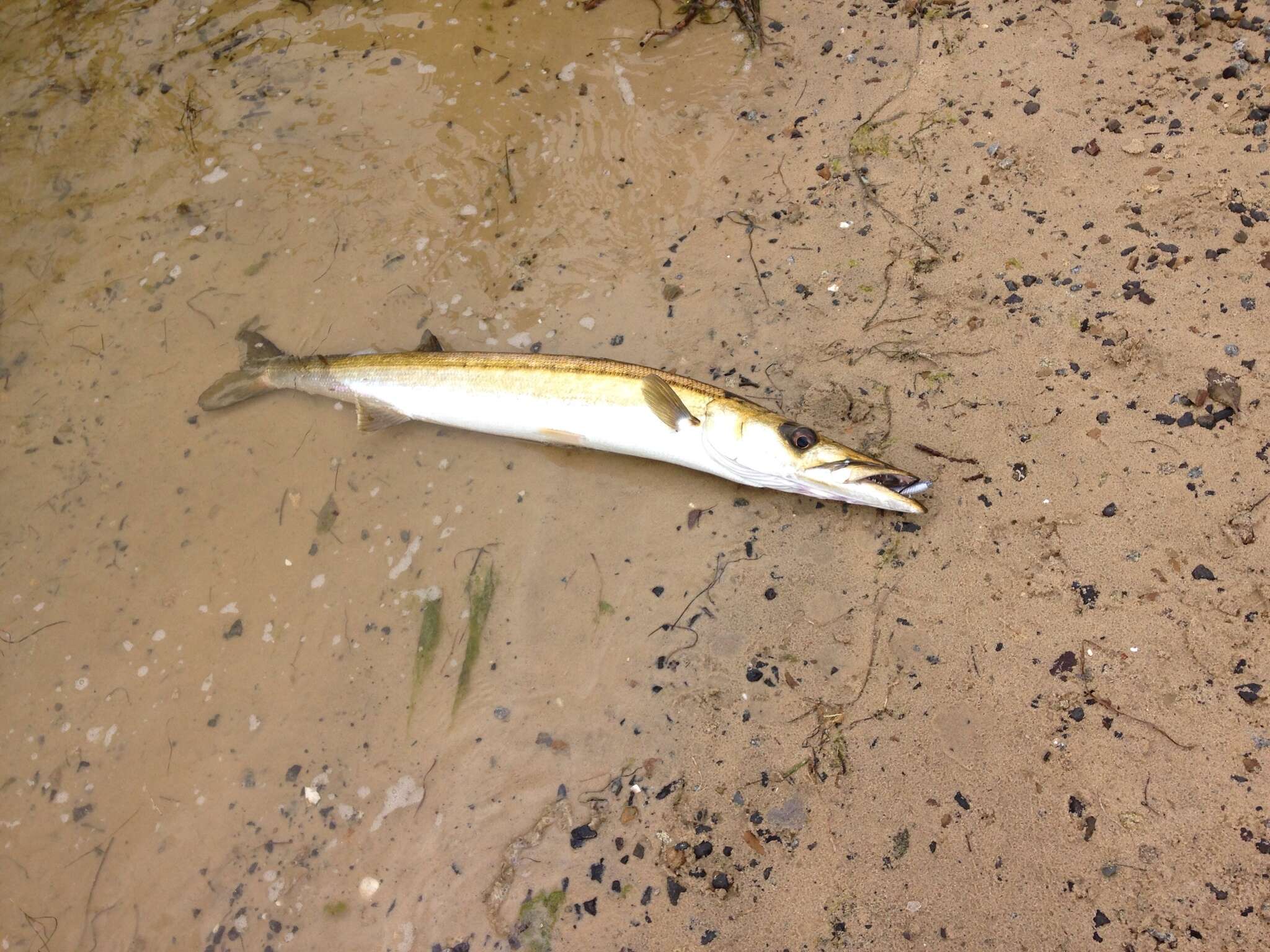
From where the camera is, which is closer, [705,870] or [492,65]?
[705,870]

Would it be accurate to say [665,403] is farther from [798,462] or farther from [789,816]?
[789,816]

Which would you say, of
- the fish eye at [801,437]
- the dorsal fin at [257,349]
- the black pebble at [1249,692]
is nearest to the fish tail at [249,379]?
the dorsal fin at [257,349]

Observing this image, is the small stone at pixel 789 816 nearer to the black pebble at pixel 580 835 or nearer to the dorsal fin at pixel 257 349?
the black pebble at pixel 580 835

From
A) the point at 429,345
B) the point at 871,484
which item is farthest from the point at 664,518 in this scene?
the point at 429,345

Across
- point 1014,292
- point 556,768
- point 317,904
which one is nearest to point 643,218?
point 1014,292

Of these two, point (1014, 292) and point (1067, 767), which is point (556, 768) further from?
point (1014, 292)

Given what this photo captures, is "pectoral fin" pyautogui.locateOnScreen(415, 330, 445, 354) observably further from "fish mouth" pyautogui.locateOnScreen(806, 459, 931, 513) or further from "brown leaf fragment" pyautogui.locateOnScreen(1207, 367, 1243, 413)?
"brown leaf fragment" pyautogui.locateOnScreen(1207, 367, 1243, 413)
